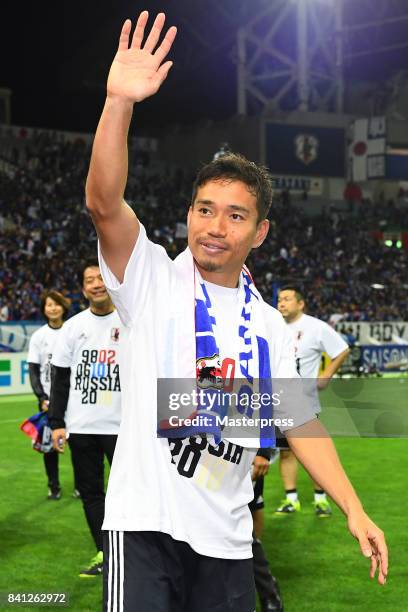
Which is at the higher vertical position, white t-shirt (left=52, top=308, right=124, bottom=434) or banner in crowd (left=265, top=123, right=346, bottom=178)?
banner in crowd (left=265, top=123, right=346, bottom=178)

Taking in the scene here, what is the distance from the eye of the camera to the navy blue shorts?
2912 millimetres

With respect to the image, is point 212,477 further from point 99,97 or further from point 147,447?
point 99,97

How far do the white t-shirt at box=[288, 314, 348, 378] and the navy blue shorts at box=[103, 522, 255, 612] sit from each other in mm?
6423

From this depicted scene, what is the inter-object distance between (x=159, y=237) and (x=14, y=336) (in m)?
17.3

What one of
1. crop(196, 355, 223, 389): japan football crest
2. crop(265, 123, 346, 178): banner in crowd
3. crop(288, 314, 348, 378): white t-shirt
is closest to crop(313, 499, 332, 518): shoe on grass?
crop(288, 314, 348, 378): white t-shirt

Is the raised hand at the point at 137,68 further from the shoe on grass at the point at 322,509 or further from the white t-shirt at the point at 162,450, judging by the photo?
the shoe on grass at the point at 322,509

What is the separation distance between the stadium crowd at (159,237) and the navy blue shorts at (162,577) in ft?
75.4

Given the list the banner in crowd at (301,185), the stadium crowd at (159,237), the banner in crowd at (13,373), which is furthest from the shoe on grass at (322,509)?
the banner in crowd at (301,185)

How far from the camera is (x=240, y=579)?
3086 millimetres

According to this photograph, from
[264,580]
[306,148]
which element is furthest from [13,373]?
[306,148]

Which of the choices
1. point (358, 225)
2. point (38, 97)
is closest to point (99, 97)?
point (38, 97)

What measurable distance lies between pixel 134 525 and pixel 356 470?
31.9 ft

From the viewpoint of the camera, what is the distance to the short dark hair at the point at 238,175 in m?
3.11

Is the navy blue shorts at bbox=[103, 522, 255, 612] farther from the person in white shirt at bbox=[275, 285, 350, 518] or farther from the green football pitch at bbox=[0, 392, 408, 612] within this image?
the person in white shirt at bbox=[275, 285, 350, 518]
